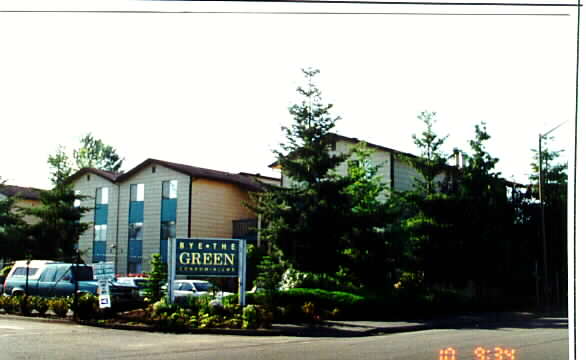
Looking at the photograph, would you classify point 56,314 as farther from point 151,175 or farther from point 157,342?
point 151,175

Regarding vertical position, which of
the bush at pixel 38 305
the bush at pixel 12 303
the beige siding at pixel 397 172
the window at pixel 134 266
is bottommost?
the bush at pixel 38 305

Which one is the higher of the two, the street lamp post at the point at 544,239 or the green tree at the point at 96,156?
the green tree at the point at 96,156

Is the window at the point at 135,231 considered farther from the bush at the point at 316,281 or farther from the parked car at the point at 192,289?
the bush at the point at 316,281

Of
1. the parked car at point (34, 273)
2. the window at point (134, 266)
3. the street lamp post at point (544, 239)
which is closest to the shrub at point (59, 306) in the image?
the parked car at point (34, 273)

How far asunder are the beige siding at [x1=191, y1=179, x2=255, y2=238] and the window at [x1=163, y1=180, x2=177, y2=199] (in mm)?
90

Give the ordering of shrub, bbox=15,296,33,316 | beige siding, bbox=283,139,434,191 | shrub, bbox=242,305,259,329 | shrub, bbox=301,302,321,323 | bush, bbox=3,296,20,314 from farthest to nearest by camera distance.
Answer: shrub, bbox=301,302,321,323
shrub, bbox=242,305,259,329
beige siding, bbox=283,139,434,191
shrub, bbox=15,296,33,316
bush, bbox=3,296,20,314

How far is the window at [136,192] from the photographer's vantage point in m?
2.95

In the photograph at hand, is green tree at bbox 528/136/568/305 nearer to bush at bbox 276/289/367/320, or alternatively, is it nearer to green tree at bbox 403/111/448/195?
green tree at bbox 403/111/448/195

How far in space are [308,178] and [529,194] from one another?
3708 mm

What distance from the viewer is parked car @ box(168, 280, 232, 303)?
9164 millimetres

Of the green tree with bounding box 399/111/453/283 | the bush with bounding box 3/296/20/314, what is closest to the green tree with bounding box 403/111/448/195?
the green tree with bounding box 399/111/453/283

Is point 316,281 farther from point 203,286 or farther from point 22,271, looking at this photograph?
point 22,271

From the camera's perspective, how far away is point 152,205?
312cm

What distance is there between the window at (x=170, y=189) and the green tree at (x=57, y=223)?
1.37 ft
